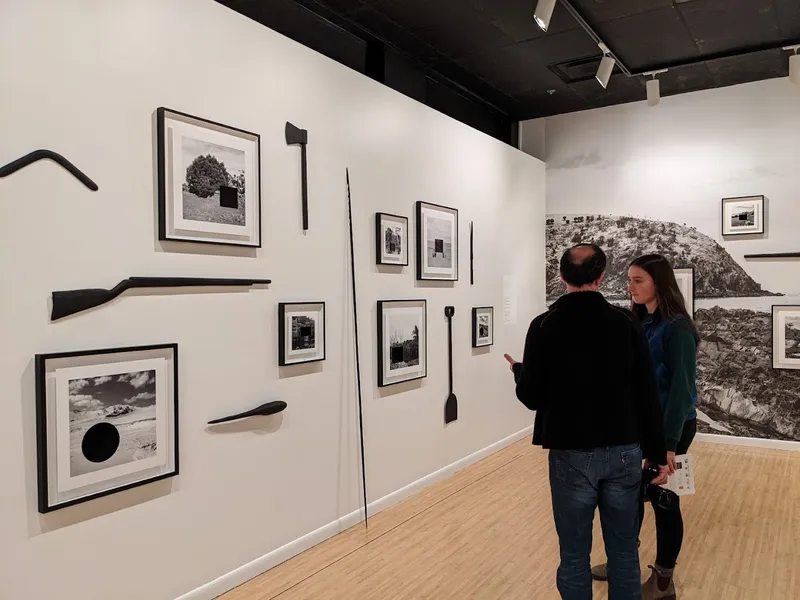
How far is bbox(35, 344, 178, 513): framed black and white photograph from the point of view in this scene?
7.04ft

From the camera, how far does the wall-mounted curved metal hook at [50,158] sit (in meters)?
2.05

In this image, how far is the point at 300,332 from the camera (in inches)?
125

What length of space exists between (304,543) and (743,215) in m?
4.55

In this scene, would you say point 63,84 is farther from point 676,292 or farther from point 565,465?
point 676,292

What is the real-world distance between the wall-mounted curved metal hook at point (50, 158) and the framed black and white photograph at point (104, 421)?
0.62m

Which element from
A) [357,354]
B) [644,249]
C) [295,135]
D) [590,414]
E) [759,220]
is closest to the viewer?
[590,414]

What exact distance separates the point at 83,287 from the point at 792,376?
539cm

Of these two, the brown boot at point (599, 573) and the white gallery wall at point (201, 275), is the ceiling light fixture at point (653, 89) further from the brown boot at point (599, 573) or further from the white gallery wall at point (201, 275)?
the brown boot at point (599, 573)

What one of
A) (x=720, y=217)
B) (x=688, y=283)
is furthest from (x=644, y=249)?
(x=720, y=217)

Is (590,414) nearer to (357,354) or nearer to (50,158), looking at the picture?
(357,354)

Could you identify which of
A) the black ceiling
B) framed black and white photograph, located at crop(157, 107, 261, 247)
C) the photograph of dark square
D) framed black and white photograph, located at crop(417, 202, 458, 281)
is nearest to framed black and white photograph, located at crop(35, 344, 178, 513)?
framed black and white photograph, located at crop(157, 107, 261, 247)

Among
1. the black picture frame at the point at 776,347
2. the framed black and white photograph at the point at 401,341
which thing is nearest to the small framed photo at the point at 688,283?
the black picture frame at the point at 776,347

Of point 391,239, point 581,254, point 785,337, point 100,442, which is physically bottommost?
point 100,442

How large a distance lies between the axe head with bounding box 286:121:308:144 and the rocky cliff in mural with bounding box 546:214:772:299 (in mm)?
3671
